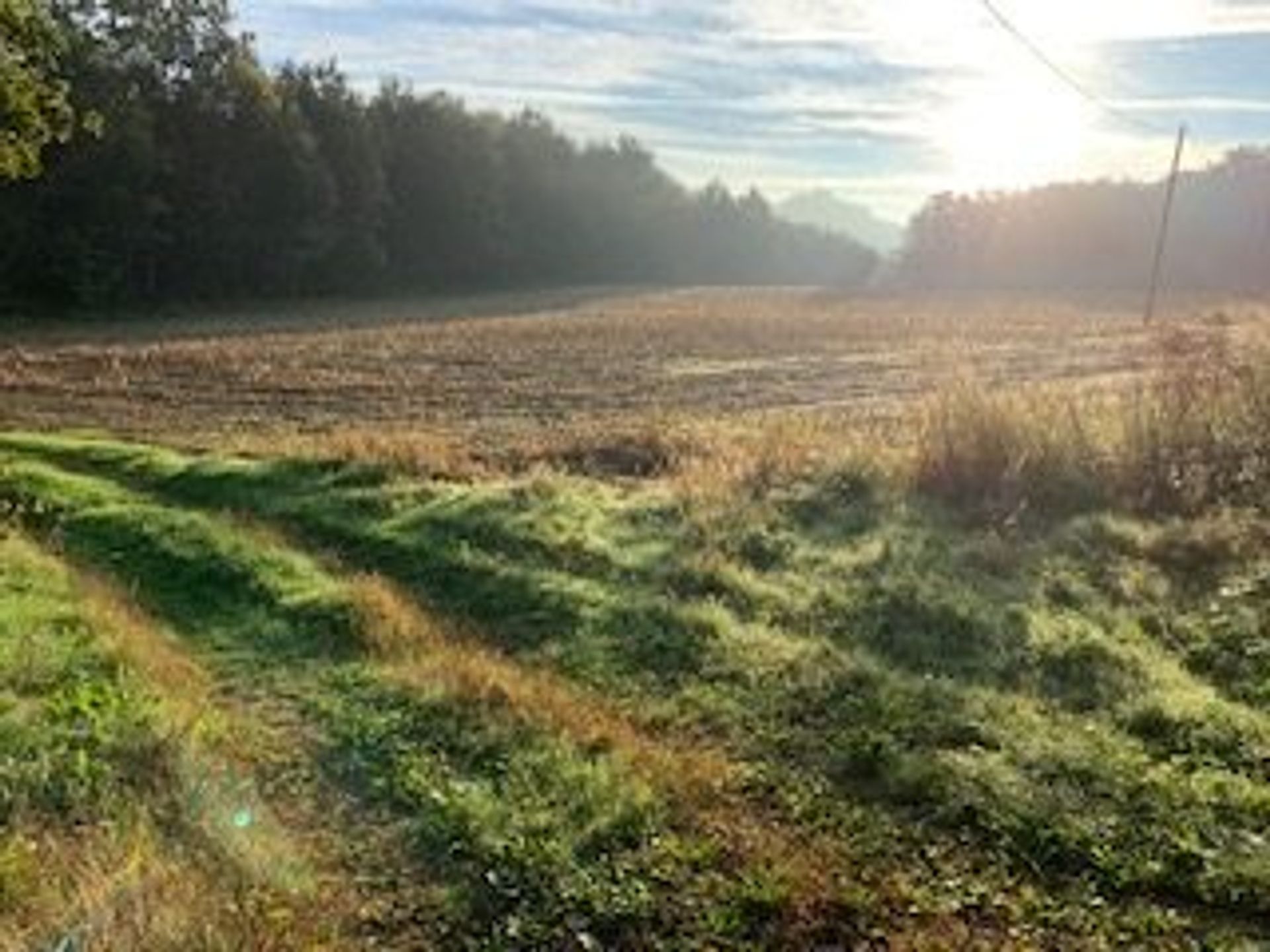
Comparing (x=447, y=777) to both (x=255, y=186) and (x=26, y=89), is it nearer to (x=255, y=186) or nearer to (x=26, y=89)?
(x=26, y=89)

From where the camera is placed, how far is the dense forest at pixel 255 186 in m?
62.7

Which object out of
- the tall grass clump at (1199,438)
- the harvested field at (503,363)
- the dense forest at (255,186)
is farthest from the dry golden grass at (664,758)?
the dense forest at (255,186)

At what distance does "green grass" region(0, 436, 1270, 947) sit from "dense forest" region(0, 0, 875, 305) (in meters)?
31.9

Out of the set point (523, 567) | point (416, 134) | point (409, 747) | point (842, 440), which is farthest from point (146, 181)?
point (409, 747)

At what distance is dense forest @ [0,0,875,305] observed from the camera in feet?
206

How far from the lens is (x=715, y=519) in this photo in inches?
660

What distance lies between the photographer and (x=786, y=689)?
1159 cm

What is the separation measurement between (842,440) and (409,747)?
12.6 m

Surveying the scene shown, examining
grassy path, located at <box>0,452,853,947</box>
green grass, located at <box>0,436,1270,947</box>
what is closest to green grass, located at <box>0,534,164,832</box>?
grassy path, located at <box>0,452,853,947</box>

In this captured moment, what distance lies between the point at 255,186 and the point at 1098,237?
250ft

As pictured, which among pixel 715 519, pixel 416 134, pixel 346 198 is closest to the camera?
pixel 715 519

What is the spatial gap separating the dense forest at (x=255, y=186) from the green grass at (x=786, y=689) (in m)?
31.9

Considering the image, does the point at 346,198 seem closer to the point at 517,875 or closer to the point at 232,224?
the point at 232,224

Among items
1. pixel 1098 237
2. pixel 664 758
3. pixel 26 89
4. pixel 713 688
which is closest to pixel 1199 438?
pixel 713 688
